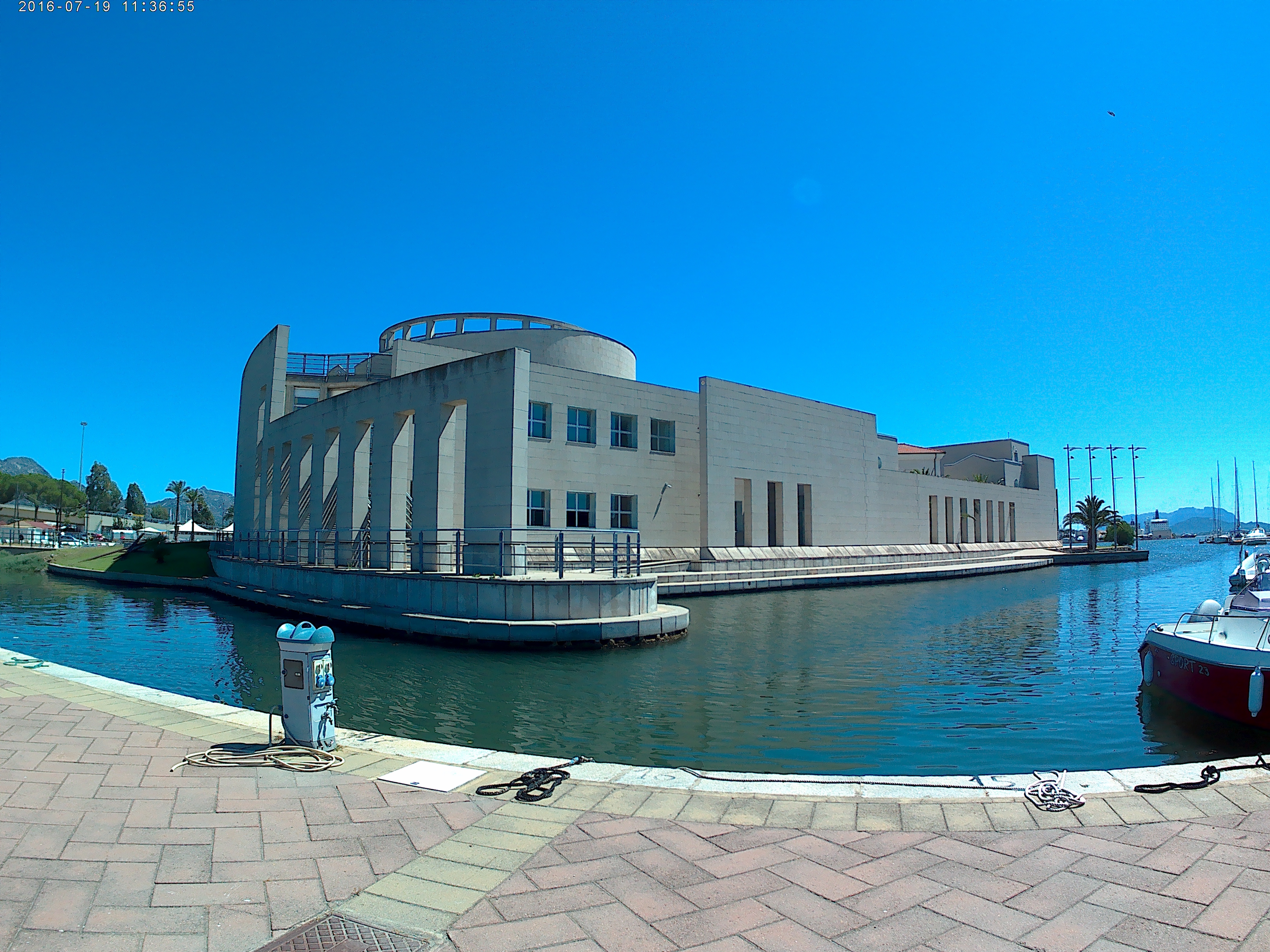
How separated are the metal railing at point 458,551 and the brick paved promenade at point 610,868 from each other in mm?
10109

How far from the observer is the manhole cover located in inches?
134

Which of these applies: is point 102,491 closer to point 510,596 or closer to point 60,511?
point 60,511

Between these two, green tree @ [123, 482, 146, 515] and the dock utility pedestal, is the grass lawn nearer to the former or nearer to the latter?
the dock utility pedestal

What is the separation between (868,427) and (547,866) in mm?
45161

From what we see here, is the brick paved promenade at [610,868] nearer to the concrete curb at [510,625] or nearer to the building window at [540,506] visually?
the concrete curb at [510,625]

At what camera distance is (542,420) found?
29891 mm

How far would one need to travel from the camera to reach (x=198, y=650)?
55.5ft

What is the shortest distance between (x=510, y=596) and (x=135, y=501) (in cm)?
16504

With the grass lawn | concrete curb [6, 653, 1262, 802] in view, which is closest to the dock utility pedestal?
concrete curb [6, 653, 1262, 802]

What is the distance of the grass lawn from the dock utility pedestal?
33.3m

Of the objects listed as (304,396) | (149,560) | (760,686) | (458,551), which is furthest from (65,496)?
(760,686)

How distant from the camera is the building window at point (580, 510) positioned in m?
30.5

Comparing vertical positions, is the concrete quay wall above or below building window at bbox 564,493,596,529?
below

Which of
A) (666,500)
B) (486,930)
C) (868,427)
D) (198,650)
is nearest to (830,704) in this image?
(486,930)
